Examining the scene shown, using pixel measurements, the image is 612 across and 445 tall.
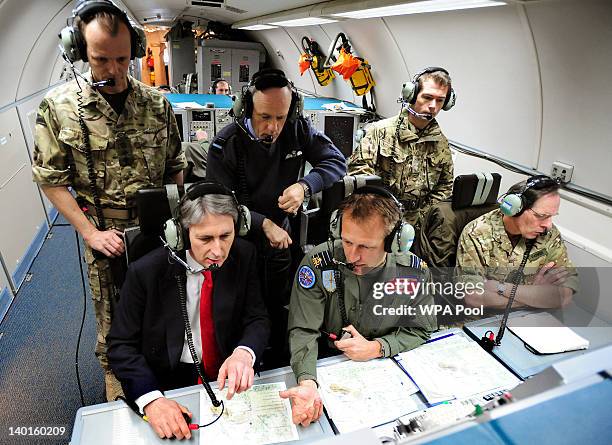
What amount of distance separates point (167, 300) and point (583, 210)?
2.47 m

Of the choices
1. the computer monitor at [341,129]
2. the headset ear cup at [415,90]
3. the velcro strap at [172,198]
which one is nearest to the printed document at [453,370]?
the velcro strap at [172,198]

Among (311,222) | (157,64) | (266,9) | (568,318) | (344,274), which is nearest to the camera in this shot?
(344,274)

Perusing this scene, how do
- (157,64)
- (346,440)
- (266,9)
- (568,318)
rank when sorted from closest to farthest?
(346,440)
(568,318)
(266,9)
(157,64)

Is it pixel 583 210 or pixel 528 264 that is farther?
pixel 583 210

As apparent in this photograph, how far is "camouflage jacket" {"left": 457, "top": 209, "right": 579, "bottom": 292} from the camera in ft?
7.38

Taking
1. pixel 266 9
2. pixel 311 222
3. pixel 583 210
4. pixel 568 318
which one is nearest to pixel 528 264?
pixel 568 318

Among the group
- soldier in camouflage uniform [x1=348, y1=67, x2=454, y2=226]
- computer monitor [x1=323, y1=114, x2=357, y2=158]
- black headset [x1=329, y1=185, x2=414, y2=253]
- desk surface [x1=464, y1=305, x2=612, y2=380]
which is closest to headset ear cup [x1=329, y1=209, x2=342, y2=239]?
black headset [x1=329, y1=185, x2=414, y2=253]

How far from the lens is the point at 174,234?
1.57 meters

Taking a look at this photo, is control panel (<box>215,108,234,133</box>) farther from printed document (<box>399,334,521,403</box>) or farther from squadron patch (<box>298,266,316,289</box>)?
printed document (<box>399,334,521,403</box>)

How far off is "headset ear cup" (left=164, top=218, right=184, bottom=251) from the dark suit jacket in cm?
13

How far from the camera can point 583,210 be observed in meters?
2.62

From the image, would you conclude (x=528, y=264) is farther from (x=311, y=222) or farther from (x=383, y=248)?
(x=311, y=222)

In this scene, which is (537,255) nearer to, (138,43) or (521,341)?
(521,341)

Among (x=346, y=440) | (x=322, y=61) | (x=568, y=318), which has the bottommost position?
(x=568, y=318)
